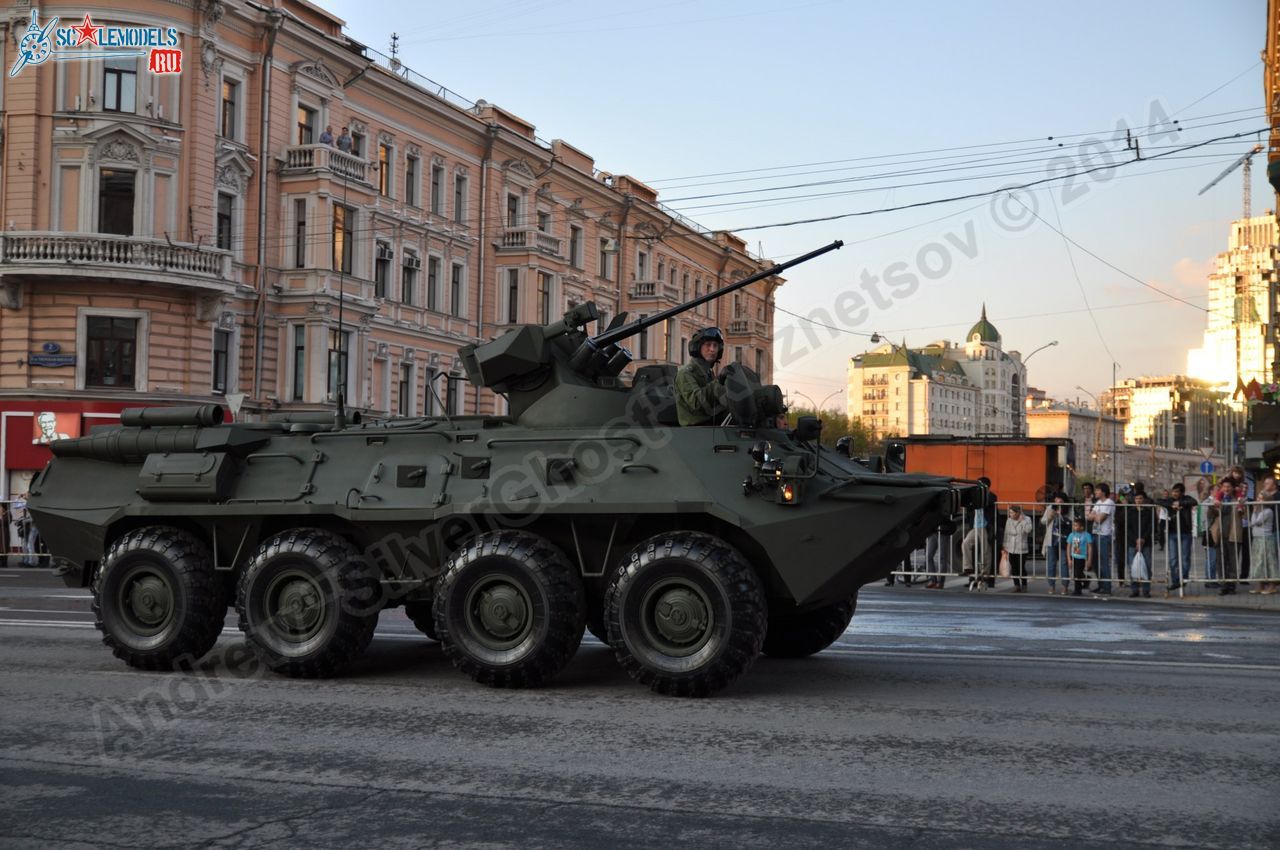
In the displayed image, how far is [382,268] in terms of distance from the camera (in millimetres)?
38812

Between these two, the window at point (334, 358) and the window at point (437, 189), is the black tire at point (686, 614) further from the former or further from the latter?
the window at point (437, 189)

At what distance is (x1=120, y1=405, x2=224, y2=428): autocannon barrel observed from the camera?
31.6ft

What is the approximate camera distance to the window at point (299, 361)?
3466cm

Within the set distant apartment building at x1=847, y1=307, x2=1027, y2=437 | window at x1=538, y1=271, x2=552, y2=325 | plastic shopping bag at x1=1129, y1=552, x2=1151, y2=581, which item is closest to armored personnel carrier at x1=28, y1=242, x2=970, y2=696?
plastic shopping bag at x1=1129, y1=552, x2=1151, y2=581

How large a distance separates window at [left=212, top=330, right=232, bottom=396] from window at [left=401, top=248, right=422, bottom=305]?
7.81 metres

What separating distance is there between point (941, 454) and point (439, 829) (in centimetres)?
2953

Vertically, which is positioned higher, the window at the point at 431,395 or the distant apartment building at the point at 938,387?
the distant apartment building at the point at 938,387

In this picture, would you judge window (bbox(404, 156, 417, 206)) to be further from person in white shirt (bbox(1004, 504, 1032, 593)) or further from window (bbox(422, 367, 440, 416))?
person in white shirt (bbox(1004, 504, 1032, 593))

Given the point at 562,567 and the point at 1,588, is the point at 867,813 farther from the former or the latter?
the point at 1,588

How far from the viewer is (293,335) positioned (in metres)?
34.6

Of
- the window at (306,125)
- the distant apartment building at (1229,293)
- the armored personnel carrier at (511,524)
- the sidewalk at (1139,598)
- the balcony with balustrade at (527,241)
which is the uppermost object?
the distant apartment building at (1229,293)

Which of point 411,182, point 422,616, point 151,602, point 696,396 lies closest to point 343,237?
point 411,182

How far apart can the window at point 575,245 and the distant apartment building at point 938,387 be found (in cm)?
12301

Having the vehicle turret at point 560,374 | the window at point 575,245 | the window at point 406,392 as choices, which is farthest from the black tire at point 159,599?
the window at point 575,245
